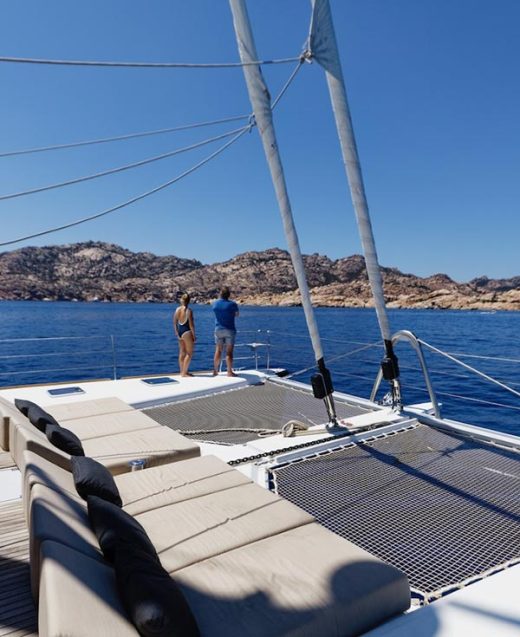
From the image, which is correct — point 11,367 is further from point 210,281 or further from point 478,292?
point 478,292

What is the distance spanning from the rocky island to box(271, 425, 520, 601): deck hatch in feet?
251

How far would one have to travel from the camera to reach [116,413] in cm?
393

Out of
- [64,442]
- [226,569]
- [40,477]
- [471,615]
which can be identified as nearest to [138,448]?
[64,442]

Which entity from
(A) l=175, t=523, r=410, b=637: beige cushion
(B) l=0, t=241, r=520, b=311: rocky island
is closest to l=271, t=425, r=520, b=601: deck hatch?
(A) l=175, t=523, r=410, b=637: beige cushion

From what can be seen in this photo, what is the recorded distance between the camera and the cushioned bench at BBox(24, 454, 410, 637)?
4.05ft

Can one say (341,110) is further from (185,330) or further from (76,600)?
(185,330)

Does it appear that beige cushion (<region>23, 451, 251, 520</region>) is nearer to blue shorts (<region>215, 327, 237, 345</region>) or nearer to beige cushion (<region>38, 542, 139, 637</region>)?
beige cushion (<region>38, 542, 139, 637</region>)

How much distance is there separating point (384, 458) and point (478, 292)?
81.1 metres

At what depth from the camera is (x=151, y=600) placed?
48.1 inches

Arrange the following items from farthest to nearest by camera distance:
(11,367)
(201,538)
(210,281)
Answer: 1. (210,281)
2. (11,367)
3. (201,538)

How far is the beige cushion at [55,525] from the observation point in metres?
1.41

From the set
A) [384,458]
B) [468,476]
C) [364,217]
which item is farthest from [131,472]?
[364,217]

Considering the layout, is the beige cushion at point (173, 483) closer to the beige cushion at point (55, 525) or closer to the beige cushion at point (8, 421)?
→ the beige cushion at point (55, 525)

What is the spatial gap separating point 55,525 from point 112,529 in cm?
20
